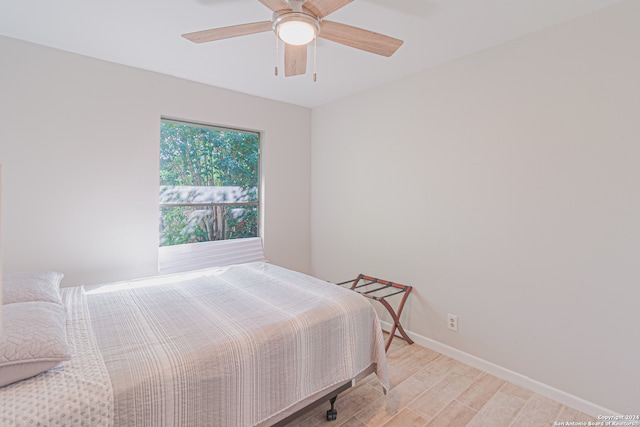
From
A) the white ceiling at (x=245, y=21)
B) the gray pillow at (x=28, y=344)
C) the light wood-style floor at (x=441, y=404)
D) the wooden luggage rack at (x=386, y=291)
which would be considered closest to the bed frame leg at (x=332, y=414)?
the light wood-style floor at (x=441, y=404)

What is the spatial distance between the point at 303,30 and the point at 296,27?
0.13ft

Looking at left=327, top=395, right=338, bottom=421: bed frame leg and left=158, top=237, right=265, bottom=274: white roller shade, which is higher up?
left=158, top=237, right=265, bottom=274: white roller shade

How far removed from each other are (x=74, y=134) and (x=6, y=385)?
2025mm

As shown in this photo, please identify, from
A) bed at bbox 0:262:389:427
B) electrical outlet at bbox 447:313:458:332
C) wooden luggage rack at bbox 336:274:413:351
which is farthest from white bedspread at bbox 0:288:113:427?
electrical outlet at bbox 447:313:458:332

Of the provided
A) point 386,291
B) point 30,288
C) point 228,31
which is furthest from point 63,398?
point 386,291

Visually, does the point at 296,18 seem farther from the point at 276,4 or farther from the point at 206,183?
the point at 206,183

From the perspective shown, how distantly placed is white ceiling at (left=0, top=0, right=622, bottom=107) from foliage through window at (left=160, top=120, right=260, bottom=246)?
637 millimetres

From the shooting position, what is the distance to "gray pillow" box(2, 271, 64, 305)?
1.68 m

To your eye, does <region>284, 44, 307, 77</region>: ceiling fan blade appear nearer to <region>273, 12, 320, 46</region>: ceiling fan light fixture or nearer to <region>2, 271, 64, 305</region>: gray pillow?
<region>273, 12, 320, 46</region>: ceiling fan light fixture

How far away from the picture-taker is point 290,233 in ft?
12.8

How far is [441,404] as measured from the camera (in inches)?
82.4

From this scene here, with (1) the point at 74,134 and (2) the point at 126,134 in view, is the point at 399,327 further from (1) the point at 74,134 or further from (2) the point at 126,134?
(1) the point at 74,134

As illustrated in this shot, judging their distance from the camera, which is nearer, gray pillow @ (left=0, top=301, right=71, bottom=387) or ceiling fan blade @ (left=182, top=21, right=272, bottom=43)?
gray pillow @ (left=0, top=301, right=71, bottom=387)

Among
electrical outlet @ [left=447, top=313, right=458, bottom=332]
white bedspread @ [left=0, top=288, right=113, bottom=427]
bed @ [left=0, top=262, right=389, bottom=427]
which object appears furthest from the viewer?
electrical outlet @ [left=447, top=313, right=458, bottom=332]
